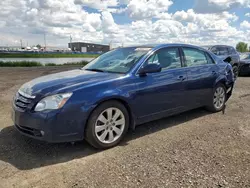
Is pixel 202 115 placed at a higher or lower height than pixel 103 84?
lower

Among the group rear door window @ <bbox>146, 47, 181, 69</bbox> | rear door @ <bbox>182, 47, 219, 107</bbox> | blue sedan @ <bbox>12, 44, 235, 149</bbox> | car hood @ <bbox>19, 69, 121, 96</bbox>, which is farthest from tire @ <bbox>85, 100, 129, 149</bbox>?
rear door @ <bbox>182, 47, 219, 107</bbox>

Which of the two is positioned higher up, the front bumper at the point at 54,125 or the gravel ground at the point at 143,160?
the front bumper at the point at 54,125

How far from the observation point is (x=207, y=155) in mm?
3691

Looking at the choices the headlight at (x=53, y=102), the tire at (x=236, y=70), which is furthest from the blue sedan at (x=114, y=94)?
the tire at (x=236, y=70)

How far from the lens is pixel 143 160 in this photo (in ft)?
11.6

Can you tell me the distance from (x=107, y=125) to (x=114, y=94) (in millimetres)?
491

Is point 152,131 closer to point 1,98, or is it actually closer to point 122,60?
point 122,60

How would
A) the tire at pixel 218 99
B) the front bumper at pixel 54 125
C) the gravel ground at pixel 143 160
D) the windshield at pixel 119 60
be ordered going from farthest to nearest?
the tire at pixel 218 99, the windshield at pixel 119 60, the front bumper at pixel 54 125, the gravel ground at pixel 143 160

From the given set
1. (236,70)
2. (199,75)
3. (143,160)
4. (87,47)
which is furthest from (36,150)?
(87,47)

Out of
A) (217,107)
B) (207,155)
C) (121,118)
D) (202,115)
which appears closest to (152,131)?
(121,118)

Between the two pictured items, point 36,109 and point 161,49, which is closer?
point 36,109

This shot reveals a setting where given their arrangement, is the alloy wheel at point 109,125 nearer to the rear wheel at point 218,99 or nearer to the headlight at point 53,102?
the headlight at point 53,102

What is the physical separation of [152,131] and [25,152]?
86.5 inches

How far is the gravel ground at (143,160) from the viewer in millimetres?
3012
